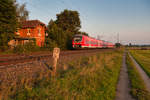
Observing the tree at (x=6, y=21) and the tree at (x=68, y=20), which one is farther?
the tree at (x=68, y=20)

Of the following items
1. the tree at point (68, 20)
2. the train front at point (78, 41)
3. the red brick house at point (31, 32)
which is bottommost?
the train front at point (78, 41)

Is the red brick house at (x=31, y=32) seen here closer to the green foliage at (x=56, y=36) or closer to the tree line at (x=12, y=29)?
the tree line at (x=12, y=29)

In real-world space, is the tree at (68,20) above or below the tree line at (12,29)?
above

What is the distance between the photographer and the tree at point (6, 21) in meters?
15.0

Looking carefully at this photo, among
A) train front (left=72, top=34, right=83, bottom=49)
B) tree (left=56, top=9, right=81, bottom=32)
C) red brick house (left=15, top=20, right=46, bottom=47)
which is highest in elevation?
tree (left=56, top=9, right=81, bottom=32)

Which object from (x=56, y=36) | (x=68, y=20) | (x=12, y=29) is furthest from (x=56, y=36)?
(x=68, y=20)

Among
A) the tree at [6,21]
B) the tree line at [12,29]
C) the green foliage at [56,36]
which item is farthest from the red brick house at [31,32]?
the tree at [6,21]

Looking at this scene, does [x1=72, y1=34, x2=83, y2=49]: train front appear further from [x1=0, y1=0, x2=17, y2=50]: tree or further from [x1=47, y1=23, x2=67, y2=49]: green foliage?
[x1=0, y1=0, x2=17, y2=50]: tree

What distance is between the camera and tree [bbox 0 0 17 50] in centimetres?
1504

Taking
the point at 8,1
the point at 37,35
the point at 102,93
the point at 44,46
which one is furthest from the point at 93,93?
the point at 37,35

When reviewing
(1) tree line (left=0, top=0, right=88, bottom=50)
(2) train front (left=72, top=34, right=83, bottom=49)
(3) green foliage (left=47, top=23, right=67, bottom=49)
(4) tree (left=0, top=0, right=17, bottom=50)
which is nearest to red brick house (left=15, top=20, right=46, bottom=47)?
(1) tree line (left=0, top=0, right=88, bottom=50)

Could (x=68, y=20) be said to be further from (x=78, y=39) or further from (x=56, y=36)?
(x=78, y=39)

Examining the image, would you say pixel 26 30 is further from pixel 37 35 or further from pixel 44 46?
pixel 44 46

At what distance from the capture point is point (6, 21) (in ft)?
53.4
